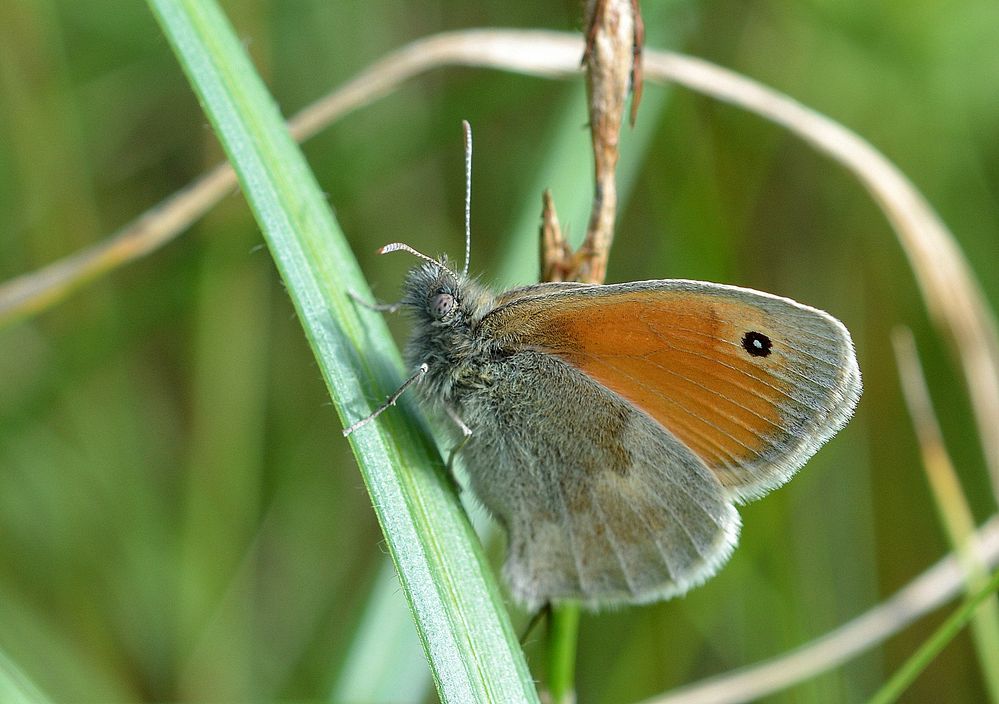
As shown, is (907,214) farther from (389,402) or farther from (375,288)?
(375,288)

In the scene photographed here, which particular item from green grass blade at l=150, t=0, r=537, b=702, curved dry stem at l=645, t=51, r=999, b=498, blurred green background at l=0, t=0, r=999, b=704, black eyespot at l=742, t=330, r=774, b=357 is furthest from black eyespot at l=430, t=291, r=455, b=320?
curved dry stem at l=645, t=51, r=999, b=498

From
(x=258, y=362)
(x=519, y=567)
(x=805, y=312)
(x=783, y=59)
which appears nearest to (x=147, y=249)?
(x=258, y=362)

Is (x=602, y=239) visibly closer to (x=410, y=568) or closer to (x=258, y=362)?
(x=410, y=568)

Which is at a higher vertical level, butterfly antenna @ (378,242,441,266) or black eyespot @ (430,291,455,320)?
butterfly antenna @ (378,242,441,266)

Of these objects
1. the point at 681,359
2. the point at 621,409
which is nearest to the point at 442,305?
the point at 621,409

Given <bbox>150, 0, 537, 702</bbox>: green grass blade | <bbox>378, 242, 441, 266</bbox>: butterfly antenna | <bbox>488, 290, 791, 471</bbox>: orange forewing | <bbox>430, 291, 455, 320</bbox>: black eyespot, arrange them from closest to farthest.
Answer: <bbox>150, 0, 537, 702</bbox>: green grass blade
<bbox>488, 290, 791, 471</bbox>: orange forewing
<bbox>378, 242, 441, 266</bbox>: butterfly antenna
<bbox>430, 291, 455, 320</bbox>: black eyespot

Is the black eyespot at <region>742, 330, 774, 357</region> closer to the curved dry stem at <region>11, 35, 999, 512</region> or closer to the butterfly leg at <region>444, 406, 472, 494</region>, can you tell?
the butterfly leg at <region>444, 406, 472, 494</region>

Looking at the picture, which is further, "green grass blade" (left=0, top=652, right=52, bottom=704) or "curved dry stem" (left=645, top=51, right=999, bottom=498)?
"curved dry stem" (left=645, top=51, right=999, bottom=498)

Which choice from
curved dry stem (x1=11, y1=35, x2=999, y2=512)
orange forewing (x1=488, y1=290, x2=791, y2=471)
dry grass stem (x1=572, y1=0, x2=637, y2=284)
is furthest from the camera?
curved dry stem (x1=11, y1=35, x2=999, y2=512)
